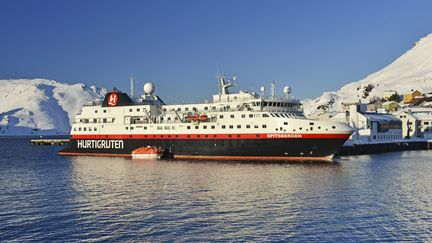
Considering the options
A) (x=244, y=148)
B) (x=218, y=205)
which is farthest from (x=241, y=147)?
(x=218, y=205)

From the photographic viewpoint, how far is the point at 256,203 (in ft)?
93.0

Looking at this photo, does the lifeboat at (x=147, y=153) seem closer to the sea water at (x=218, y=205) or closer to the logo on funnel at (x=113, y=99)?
the logo on funnel at (x=113, y=99)

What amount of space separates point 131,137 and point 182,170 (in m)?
20.3

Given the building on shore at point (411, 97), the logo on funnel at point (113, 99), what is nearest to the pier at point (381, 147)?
the logo on funnel at point (113, 99)

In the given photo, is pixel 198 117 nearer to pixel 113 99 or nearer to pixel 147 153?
pixel 147 153

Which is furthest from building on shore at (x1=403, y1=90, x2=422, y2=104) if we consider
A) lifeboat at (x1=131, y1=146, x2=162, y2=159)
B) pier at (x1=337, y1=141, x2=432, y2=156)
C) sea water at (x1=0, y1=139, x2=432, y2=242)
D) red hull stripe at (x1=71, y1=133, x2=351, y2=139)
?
sea water at (x1=0, y1=139, x2=432, y2=242)

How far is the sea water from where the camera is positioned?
22.0m

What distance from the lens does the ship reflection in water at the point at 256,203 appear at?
22.2 meters

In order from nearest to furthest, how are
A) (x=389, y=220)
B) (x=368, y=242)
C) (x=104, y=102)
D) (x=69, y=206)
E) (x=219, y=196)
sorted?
(x=368, y=242) → (x=389, y=220) → (x=69, y=206) → (x=219, y=196) → (x=104, y=102)

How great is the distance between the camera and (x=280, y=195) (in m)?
31.0

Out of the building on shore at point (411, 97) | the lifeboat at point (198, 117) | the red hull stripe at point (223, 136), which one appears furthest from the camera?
the building on shore at point (411, 97)

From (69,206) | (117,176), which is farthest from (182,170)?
(69,206)

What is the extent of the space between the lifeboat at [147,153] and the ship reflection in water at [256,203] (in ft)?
46.9

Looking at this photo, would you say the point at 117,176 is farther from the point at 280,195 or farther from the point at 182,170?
the point at 280,195
